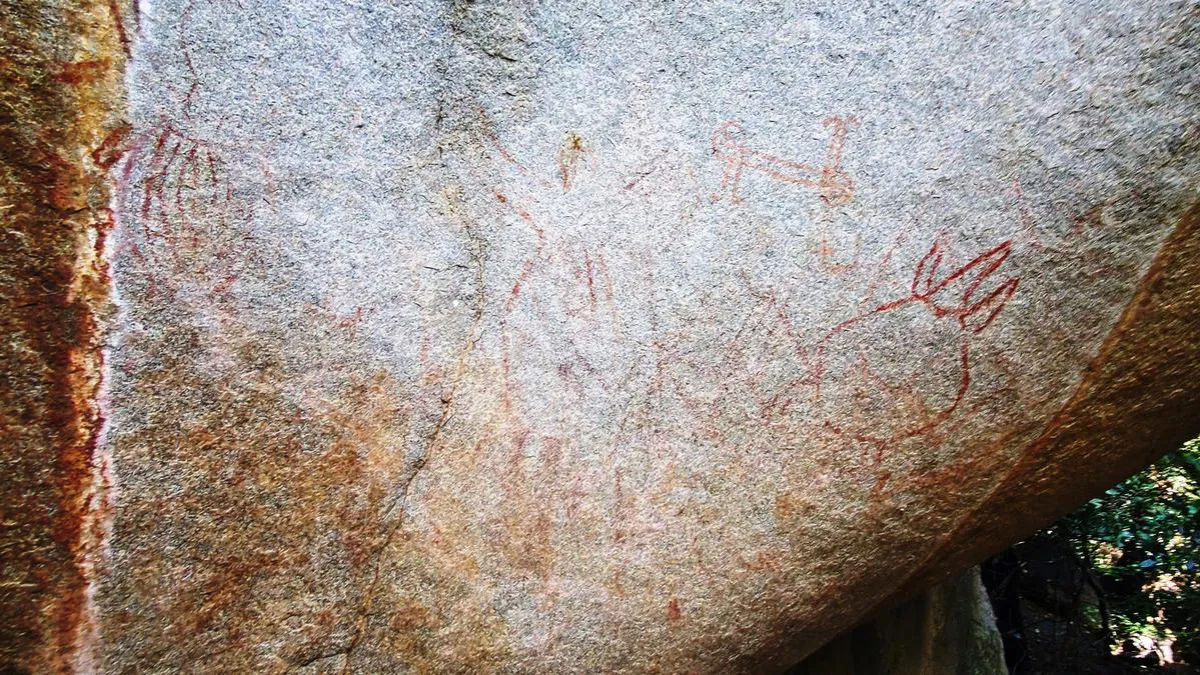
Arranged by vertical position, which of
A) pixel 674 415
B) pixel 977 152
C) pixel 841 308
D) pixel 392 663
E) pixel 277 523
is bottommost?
pixel 392 663

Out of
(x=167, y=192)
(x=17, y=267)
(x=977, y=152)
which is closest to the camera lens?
(x=17, y=267)

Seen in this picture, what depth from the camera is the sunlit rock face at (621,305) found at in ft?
5.30

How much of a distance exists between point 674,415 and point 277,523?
940 millimetres

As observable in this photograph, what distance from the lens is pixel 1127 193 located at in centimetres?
165

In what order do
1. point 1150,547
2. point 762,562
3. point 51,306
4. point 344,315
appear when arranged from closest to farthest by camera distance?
point 51,306
point 344,315
point 762,562
point 1150,547

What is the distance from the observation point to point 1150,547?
11.1 ft

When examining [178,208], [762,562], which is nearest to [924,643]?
[762,562]

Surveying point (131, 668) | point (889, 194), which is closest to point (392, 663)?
point (131, 668)

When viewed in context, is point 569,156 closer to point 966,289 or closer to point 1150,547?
point 966,289

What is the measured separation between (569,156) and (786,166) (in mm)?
508

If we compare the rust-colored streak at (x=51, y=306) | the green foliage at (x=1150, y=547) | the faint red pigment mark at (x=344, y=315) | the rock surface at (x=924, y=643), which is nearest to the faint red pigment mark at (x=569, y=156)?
the faint red pigment mark at (x=344, y=315)

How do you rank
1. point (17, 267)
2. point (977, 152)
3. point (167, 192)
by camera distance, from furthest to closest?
point (977, 152), point (167, 192), point (17, 267)

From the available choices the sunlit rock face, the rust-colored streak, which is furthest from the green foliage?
the rust-colored streak

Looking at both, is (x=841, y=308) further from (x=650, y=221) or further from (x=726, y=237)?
(x=650, y=221)
